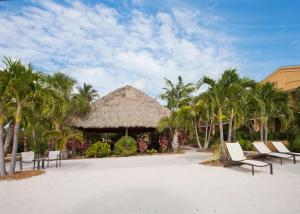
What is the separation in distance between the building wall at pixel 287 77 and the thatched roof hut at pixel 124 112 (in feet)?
37.8

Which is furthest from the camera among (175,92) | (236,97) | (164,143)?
(175,92)

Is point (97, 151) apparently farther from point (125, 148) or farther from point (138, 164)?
point (138, 164)

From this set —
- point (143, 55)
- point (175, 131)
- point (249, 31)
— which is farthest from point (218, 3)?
point (175, 131)

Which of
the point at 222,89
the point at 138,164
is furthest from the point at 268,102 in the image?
the point at 138,164

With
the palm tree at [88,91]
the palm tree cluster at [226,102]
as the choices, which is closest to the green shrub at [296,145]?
the palm tree cluster at [226,102]

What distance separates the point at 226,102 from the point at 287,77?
14762mm

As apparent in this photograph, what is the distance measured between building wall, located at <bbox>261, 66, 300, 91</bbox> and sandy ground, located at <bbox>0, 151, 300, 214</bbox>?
643 inches

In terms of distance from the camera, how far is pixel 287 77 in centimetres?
2212

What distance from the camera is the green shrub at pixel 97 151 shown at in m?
15.8

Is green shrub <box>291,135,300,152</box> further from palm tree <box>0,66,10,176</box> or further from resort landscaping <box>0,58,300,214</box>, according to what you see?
palm tree <box>0,66,10,176</box>

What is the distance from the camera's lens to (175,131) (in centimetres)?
1820

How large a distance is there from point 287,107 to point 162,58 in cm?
856

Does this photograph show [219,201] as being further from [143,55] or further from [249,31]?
[143,55]

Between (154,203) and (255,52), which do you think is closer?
(154,203)
